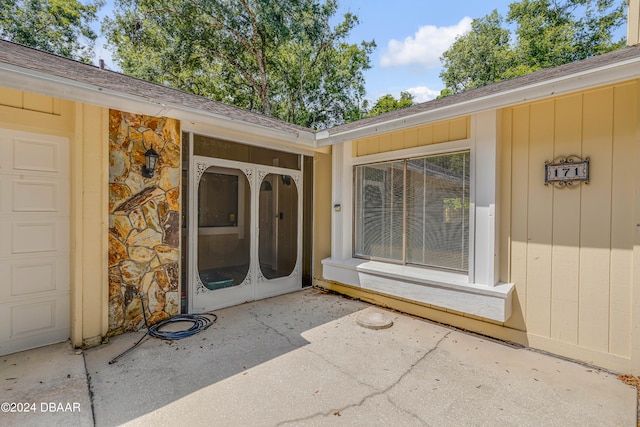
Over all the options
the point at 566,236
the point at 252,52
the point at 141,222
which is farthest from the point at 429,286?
the point at 252,52

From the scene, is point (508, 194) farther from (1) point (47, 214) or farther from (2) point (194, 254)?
(1) point (47, 214)

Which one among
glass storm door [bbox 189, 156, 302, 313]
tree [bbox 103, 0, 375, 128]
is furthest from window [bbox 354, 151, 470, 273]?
tree [bbox 103, 0, 375, 128]

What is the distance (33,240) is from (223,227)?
7.35ft

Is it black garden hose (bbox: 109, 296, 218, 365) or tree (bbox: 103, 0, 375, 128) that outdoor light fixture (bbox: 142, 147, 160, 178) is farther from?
tree (bbox: 103, 0, 375, 128)

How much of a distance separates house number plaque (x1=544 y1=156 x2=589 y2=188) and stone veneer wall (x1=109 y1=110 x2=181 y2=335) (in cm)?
484

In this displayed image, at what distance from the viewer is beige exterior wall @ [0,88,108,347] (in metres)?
3.29

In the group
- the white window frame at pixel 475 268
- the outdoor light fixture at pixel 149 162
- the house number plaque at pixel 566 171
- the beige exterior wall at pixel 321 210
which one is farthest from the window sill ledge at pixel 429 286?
the outdoor light fixture at pixel 149 162

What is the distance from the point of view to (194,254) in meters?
4.35

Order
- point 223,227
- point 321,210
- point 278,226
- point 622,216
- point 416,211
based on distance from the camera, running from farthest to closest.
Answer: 1. point 321,210
2. point 278,226
3. point 223,227
4. point 416,211
5. point 622,216

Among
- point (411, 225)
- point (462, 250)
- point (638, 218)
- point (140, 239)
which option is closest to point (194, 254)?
point (140, 239)

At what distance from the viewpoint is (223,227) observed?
15.5ft

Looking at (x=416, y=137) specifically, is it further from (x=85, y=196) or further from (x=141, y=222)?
(x=85, y=196)

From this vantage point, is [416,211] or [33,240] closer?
[33,240]

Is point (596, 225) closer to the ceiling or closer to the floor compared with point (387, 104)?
closer to the floor
